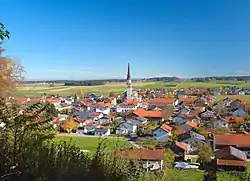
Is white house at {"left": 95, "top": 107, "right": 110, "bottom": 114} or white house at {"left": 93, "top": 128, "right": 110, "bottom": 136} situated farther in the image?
white house at {"left": 95, "top": 107, "right": 110, "bottom": 114}

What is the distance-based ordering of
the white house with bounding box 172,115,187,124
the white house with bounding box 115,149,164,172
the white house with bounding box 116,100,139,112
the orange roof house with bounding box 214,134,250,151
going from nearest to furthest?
the white house with bounding box 115,149,164,172 < the orange roof house with bounding box 214,134,250,151 < the white house with bounding box 172,115,187,124 < the white house with bounding box 116,100,139,112

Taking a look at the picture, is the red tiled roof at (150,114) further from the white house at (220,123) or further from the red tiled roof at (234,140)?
the red tiled roof at (234,140)

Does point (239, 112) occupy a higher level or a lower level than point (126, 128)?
higher

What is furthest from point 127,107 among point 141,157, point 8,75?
point 141,157

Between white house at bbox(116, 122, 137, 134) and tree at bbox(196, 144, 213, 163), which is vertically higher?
tree at bbox(196, 144, 213, 163)

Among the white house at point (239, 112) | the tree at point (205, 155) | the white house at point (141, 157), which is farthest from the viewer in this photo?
the white house at point (239, 112)

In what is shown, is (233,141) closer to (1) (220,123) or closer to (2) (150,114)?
(1) (220,123)

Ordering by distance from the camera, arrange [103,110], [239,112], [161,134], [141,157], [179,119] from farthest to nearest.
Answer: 1. [103,110]
2. [239,112]
3. [179,119]
4. [161,134]
5. [141,157]

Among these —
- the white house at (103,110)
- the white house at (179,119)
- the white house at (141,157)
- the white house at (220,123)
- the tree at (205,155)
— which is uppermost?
the white house at (141,157)

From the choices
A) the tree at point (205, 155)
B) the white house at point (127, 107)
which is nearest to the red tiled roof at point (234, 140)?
the tree at point (205, 155)

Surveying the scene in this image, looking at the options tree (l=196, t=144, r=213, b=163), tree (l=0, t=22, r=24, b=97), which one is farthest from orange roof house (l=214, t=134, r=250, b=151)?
tree (l=0, t=22, r=24, b=97)

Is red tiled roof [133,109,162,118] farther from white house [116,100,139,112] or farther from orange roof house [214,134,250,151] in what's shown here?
orange roof house [214,134,250,151]

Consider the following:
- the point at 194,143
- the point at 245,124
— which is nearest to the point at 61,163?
the point at 194,143
